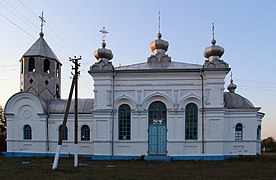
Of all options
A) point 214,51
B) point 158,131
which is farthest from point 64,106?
point 214,51

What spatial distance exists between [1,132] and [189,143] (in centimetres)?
1957

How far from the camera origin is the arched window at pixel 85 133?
24703mm

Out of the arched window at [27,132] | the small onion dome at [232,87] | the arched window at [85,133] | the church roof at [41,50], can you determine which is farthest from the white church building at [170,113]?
the church roof at [41,50]

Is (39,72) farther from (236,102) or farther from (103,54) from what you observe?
(236,102)

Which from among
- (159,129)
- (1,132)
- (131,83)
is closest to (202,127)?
(159,129)

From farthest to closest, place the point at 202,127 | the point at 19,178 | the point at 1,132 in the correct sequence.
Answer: the point at 1,132
the point at 202,127
the point at 19,178

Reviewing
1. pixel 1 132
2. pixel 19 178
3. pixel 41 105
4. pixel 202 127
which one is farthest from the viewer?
pixel 1 132

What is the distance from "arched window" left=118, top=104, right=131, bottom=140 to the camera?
2289 cm

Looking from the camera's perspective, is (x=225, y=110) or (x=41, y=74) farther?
(x=41, y=74)

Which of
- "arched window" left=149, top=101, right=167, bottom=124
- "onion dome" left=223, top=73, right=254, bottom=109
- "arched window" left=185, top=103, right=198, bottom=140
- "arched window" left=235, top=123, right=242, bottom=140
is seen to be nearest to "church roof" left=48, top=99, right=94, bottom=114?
"arched window" left=149, top=101, right=167, bottom=124

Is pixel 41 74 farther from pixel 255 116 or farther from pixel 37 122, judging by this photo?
pixel 255 116

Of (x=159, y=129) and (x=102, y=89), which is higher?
(x=102, y=89)

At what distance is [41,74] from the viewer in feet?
87.0

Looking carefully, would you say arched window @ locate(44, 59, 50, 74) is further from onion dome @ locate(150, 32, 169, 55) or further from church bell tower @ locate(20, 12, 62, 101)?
onion dome @ locate(150, 32, 169, 55)
